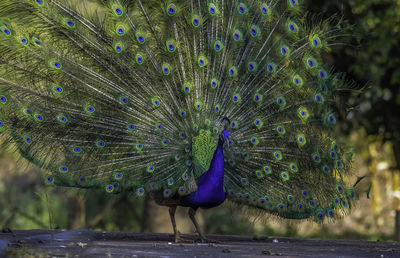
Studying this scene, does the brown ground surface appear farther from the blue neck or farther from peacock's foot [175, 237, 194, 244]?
the blue neck

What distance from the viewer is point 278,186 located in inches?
287

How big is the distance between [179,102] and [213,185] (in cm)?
113

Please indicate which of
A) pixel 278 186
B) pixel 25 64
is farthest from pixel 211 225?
pixel 25 64

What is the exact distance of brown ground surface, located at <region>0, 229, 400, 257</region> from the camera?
18.7 feet

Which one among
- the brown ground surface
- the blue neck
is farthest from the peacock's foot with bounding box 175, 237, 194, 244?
the blue neck

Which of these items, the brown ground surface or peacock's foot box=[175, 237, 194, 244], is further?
peacock's foot box=[175, 237, 194, 244]

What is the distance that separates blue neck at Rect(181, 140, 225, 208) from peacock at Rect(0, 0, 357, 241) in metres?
0.01

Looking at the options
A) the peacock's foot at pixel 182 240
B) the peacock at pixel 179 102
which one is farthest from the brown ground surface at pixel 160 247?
the peacock at pixel 179 102

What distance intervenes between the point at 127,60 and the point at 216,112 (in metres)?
1.23

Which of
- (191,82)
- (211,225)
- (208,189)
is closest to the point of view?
(208,189)

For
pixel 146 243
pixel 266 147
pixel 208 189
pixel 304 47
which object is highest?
pixel 304 47

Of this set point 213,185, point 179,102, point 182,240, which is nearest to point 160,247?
point 182,240

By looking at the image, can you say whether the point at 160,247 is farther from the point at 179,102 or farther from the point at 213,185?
the point at 179,102

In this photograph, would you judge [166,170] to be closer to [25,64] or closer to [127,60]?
[127,60]
